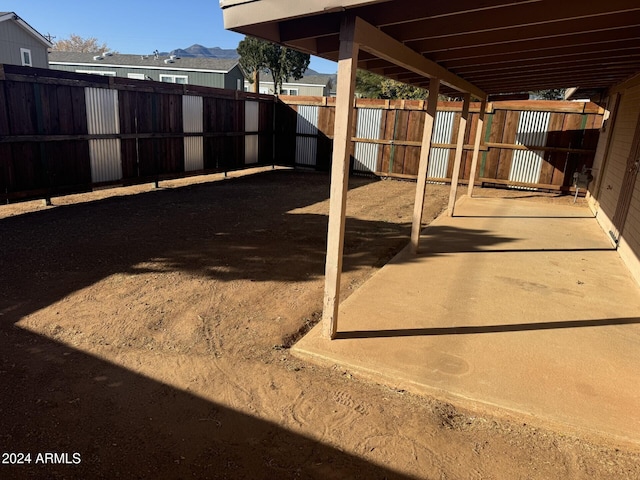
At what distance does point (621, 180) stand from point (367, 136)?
8.40 meters

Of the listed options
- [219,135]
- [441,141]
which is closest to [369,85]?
[441,141]

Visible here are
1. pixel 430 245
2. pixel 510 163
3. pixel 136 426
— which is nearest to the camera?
pixel 136 426

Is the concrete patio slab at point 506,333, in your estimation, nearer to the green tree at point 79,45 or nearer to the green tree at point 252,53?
the green tree at point 252,53

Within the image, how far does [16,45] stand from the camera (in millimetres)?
20891

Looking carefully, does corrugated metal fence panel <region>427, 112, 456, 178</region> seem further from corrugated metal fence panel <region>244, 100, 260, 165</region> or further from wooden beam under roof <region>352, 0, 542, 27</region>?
wooden beam under roof <region>352, 0, 542, 27</region>

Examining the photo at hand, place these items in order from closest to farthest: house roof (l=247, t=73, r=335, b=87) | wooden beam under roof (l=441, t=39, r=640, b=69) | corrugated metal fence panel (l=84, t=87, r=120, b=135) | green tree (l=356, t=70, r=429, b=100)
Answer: wooden beam under roof (l=441, t=39, r=640, b=69), corrugated metal fence panel (l=84, t=87, r=120, b=135), green tree (l=356, t=70, r=429, b=100), house roof (l=247, t=73, r=335, b=87)

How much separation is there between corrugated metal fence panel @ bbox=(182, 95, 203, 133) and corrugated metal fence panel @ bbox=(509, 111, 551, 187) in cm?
918

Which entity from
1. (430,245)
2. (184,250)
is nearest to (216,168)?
(184,250)

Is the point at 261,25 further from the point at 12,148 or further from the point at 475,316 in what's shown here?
the point at 12,148

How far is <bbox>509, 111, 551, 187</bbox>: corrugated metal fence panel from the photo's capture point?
40.5ft

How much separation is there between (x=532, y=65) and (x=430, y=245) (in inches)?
109

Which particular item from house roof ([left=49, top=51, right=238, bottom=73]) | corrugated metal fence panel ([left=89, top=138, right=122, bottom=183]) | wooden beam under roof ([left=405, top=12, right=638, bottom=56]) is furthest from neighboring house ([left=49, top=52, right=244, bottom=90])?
wooden beam under roof ([left=405, top=12, right=638, bottom=56])

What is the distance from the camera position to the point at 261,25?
127 inches

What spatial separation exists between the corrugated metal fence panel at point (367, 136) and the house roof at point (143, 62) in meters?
19.5
